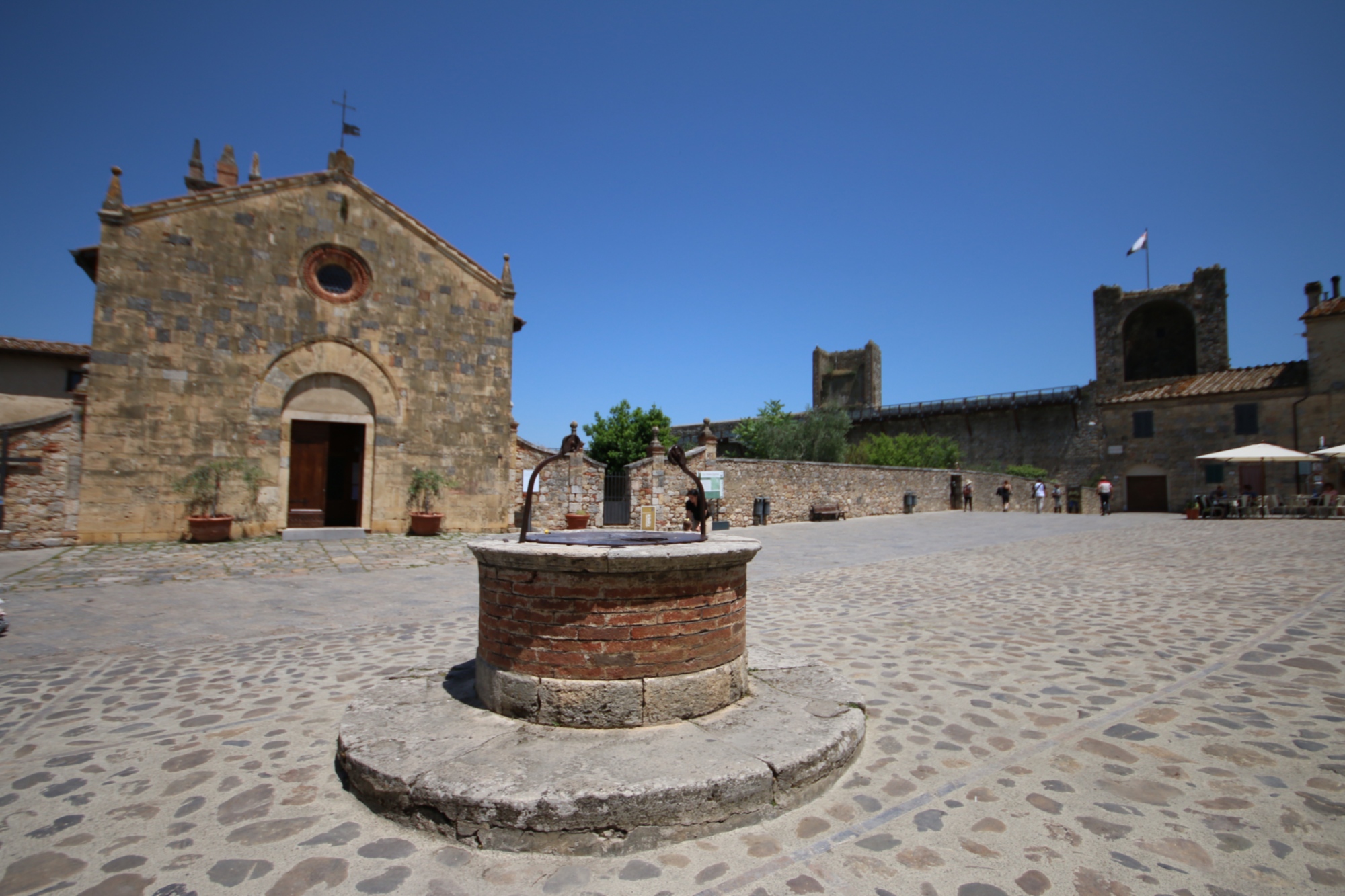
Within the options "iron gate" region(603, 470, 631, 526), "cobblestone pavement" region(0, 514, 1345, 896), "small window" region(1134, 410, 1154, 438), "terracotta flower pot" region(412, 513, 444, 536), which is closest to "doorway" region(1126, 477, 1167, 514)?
"small window" region(1134, 410, 1154, 438)

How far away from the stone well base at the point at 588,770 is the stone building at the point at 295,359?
478 inches

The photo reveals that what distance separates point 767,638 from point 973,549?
8961 millimetres

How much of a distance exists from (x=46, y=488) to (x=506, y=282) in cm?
1011

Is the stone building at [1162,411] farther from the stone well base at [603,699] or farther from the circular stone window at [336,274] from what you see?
the stone well base at [603,699]

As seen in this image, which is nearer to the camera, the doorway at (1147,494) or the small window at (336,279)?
the small window at (336,279)

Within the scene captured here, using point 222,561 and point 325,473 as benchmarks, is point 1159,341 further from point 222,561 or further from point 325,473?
point 222,561

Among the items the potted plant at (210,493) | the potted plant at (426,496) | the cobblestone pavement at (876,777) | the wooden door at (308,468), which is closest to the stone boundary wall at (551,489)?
the potted plant at (426,496)

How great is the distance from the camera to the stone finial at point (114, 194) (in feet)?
40.4

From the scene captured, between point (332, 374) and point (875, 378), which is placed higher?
point (875, 378)

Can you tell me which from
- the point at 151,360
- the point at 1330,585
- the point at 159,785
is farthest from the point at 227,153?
the point at 1330,585

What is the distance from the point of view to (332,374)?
14.3m

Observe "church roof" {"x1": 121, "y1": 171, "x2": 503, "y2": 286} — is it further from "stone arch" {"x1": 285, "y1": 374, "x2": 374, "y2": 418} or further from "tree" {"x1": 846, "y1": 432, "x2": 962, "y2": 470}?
"tree" {"x1": 846, "y1": 432, "x2": 962, "y2": 470}

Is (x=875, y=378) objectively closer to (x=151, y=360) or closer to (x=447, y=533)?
(x=447, y=533)

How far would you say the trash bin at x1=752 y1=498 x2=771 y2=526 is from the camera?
20.4 meters
